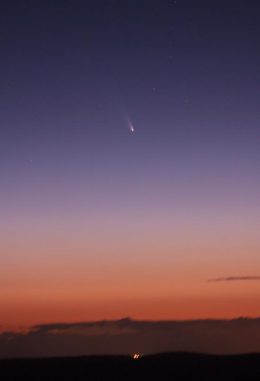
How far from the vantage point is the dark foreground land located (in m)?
61.2

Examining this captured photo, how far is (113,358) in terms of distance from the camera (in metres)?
94.5

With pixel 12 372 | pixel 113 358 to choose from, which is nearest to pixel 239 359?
pixel 113 358

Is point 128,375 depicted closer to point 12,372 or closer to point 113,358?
point 12,372

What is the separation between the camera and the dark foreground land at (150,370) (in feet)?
201

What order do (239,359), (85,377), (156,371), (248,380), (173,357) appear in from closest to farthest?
(248,380) < (85,377) < (156,371) < (239,359) < (173,357)

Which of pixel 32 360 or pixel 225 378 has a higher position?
pixel 32 360

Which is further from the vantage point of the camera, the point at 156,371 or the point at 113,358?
the point at 113,358

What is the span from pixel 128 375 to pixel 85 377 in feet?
12.5

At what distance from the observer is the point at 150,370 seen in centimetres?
6944

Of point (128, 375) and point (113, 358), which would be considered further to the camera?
point (113, 358)

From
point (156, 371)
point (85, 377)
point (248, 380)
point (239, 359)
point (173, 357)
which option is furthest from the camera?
point (173, 357)

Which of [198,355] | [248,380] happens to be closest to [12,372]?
[248,380]

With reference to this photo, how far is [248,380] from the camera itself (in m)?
55.1

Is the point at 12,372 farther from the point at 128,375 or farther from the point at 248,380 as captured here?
the point at 248,380
